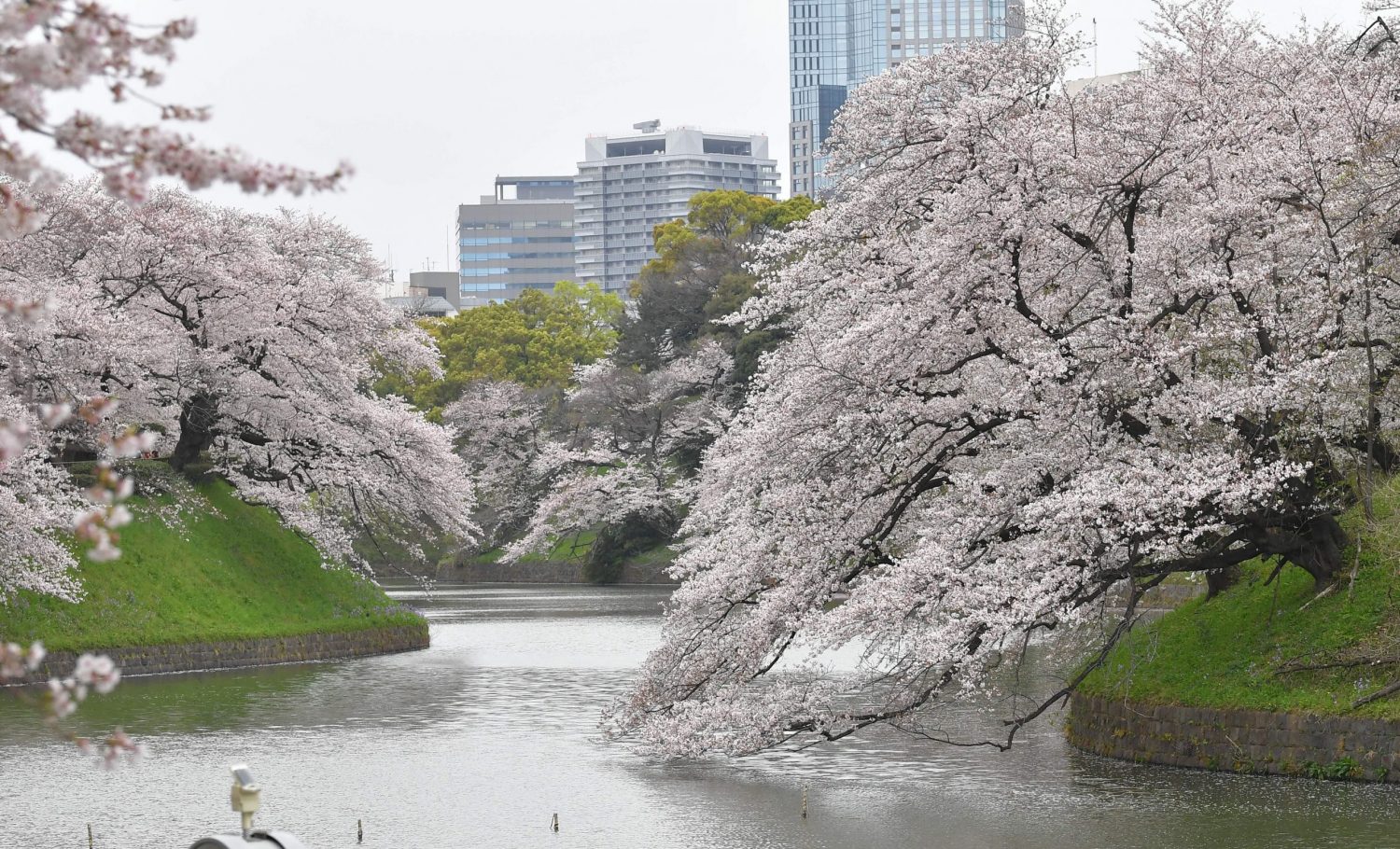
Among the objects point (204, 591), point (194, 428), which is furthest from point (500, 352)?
point (204, 591)

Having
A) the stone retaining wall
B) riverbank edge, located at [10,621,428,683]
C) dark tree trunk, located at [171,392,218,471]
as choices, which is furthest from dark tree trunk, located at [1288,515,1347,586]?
dark tree trunk, located at [171,392,218,471]

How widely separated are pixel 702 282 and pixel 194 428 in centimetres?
2896

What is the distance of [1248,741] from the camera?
17.6 m

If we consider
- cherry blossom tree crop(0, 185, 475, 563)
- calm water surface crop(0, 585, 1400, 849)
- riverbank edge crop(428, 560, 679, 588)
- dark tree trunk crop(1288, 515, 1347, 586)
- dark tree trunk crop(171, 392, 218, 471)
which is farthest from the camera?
riverbank edge crop(428, 560, 679, 588)

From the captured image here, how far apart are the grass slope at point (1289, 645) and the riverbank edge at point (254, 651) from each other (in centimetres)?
1874

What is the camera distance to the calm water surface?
1529cm

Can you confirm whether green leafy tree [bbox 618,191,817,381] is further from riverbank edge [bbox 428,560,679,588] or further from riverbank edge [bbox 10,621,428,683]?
riverbank edge [bbox 10,621,428,683]

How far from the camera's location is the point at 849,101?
23.0m

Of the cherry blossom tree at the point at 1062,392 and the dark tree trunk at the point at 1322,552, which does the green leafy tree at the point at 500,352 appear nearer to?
the cherry blossom tree at the point at 1062,392

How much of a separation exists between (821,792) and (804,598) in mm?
2239

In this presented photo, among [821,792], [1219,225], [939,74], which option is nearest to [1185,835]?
[821,792]

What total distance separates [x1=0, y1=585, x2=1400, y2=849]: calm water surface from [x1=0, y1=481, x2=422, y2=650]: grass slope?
149 inches

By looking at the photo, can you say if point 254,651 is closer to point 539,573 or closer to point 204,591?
point 204,591

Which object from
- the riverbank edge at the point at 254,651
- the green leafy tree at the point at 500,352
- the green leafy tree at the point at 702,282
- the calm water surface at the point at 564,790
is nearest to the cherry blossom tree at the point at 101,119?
the calm water surface at the point at 564,790
